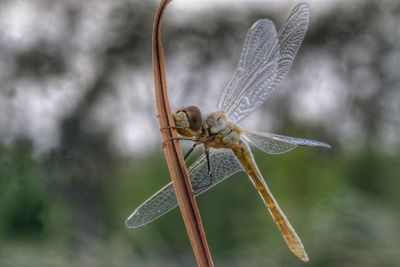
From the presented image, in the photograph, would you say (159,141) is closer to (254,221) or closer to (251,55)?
(254,221)

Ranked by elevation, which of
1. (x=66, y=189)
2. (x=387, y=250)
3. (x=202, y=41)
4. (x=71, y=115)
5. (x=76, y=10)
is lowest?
(x=387, y=250)

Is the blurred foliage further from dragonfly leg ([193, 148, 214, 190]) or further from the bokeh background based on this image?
dragonfly leg ([193, 148, 214, 190])

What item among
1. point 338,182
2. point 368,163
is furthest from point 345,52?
point 338,182

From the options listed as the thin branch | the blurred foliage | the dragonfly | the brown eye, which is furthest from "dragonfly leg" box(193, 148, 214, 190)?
the blurred foliage

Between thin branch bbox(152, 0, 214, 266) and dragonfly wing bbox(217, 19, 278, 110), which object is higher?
dragonfly wing bbox(217, 19, 278, 110)

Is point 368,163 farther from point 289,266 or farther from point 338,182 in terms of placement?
point 289,266

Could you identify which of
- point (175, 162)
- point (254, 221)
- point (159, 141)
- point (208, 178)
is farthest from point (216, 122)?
point (254, 221)

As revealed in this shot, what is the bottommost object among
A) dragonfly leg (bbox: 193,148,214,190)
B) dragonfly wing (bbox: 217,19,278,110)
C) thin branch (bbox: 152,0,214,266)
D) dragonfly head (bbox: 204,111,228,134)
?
thin branch (bbox: 152,0,214,266)
